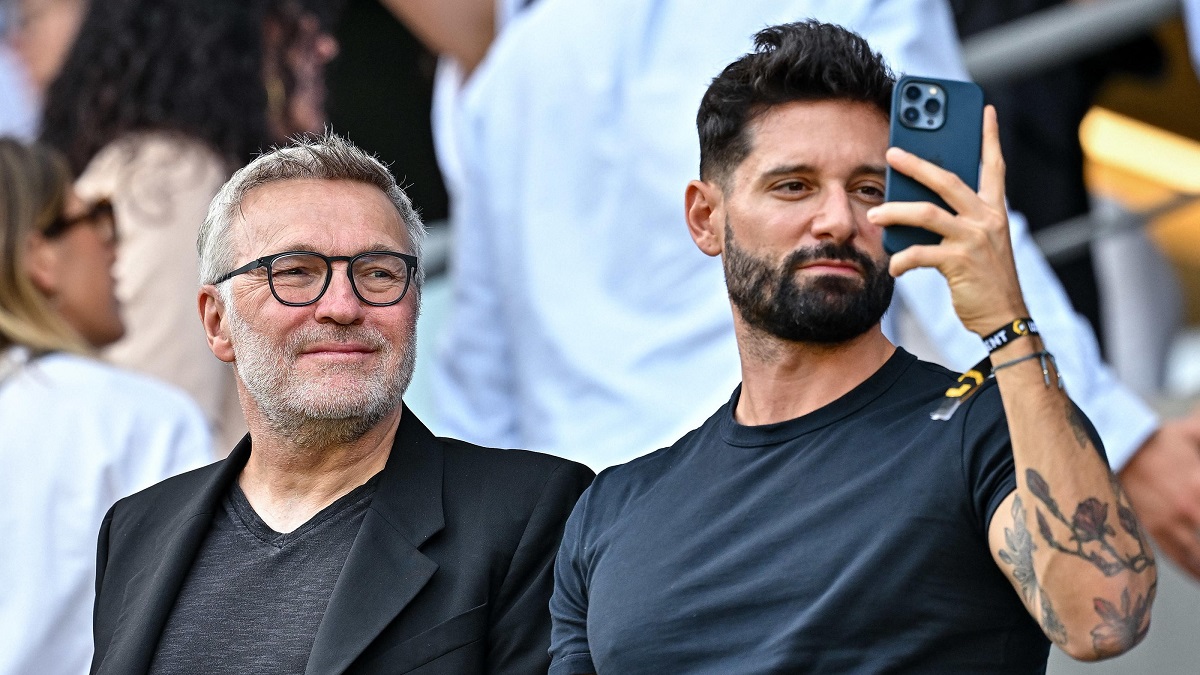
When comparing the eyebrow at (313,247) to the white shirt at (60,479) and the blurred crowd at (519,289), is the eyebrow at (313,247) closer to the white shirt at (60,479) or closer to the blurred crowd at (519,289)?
the blurred crowd at (519,289)

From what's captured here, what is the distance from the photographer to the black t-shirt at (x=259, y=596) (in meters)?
2.58

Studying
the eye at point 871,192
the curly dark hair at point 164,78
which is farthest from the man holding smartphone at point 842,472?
the curly dark hair at point 164,78

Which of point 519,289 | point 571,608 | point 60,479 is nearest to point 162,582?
point 571,608

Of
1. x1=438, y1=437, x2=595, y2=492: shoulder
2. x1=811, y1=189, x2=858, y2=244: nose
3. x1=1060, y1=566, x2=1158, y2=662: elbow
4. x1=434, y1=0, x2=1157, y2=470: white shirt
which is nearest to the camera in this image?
x1=1060, y1=566, x2=1158, y2=662: elbow

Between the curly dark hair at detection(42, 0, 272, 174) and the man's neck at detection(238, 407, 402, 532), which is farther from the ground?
the curly dark hair at detection(42, 0, 272, 174)

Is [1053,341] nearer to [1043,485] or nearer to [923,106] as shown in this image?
[923,106]

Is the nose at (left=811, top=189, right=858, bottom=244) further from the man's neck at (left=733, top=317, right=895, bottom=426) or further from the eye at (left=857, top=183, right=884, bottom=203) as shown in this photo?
the man's neck at (left=733, top=317, right=895, bottom=426)

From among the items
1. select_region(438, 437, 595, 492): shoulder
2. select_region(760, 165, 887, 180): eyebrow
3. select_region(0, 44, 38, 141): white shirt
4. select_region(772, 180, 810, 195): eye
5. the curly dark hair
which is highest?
select_region(0, 44, 38, 141): white shirt

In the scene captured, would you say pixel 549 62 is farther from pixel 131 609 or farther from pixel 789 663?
pixel 789 663

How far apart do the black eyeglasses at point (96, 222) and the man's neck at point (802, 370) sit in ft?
6.52

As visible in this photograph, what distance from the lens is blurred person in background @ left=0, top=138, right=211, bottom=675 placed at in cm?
356

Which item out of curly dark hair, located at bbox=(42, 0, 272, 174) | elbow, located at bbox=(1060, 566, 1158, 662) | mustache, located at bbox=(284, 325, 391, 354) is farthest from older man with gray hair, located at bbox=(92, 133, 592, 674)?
curly dark hair, located at bbox=(42, 0, 272, 174)

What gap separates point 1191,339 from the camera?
702 centimetres

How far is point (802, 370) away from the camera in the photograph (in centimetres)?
247
